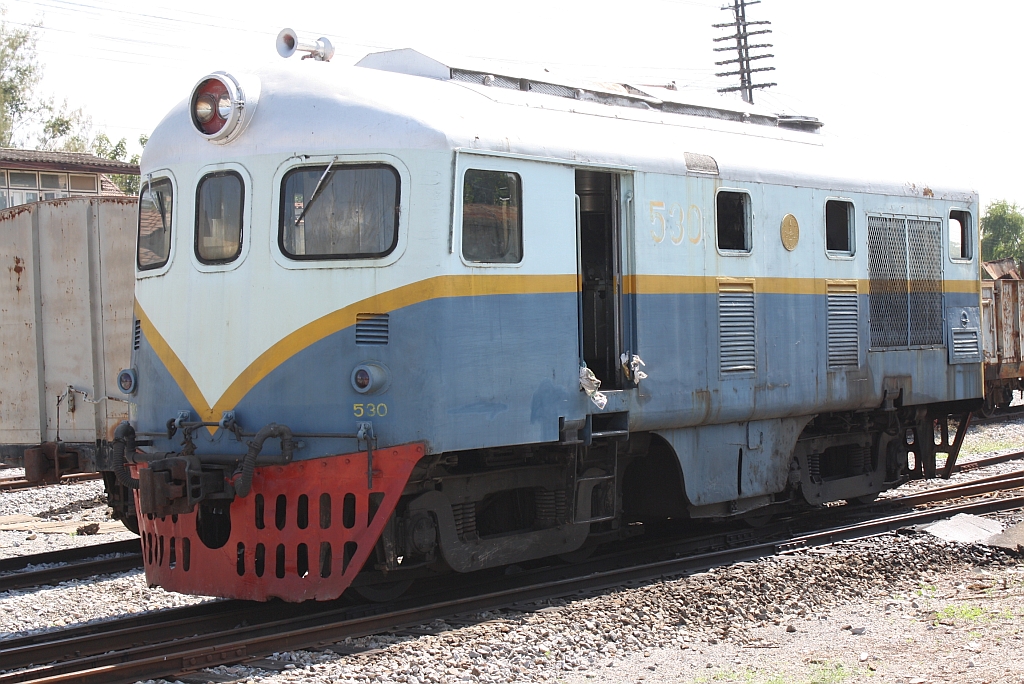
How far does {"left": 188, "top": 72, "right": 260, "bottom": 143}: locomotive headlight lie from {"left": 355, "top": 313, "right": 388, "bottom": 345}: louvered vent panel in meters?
1.49

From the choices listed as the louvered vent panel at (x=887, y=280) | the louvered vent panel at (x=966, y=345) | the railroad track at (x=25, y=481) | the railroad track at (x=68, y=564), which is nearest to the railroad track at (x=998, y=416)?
the louvered vent panel at (x=966, y=345)

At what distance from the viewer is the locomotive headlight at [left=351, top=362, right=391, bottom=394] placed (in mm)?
7059

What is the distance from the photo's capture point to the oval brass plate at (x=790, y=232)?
9695mm

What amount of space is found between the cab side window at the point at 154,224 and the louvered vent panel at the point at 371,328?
159cm

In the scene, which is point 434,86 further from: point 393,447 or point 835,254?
point 835,254

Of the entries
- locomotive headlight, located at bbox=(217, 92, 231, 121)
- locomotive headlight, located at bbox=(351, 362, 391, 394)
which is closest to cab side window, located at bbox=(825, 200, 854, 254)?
locomotive headlight, located at bbox=(351, 362, 391, 394)

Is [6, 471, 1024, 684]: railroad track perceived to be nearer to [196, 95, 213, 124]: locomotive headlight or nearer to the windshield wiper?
the windshield wiper

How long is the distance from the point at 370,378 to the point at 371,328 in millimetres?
328

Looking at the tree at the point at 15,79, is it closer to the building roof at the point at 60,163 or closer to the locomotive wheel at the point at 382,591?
the building roof at the point at 60,163

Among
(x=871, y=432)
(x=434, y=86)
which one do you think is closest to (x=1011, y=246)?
(x=871, y=432)

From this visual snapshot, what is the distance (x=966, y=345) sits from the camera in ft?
38.8

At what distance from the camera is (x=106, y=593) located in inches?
340

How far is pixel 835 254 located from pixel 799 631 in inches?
155

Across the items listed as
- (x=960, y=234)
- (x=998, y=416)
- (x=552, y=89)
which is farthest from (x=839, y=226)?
(x=998, y=416)
